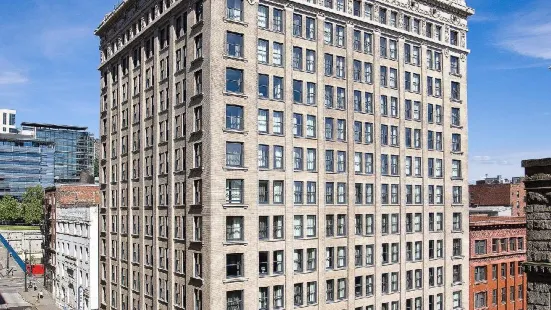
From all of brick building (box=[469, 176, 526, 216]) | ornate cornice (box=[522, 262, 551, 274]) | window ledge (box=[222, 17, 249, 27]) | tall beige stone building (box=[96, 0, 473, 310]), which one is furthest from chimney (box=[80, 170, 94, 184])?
ornate cornice (box=[522, 262, 551, 274])

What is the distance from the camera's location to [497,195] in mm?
112062

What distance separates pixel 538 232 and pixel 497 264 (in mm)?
54814

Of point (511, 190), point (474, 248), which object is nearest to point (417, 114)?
point (474, 248)

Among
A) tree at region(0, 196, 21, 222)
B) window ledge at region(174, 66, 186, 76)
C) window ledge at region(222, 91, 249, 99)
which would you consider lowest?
tree at region(0, 196, 21, 222)

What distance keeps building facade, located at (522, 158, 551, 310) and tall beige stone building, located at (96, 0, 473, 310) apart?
93.4 feet

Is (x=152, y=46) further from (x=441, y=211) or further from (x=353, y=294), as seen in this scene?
(x=441, y=211)

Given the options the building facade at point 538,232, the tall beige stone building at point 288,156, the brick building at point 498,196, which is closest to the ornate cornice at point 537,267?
the building facade at point 538,232

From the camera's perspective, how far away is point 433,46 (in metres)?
62.7

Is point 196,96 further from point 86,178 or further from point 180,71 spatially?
point 86,178

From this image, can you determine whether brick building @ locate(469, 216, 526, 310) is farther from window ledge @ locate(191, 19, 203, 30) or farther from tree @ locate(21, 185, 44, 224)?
tree @ locate(21, 185, 44, 224)

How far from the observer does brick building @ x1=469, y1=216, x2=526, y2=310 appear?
67.4 m

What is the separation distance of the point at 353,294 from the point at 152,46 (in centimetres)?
3311

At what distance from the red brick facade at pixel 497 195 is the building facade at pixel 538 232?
318ft

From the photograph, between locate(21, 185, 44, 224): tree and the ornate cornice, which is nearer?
the ornate cornice
